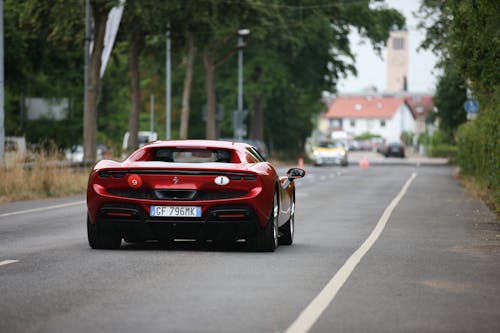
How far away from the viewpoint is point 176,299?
10367 millimetres

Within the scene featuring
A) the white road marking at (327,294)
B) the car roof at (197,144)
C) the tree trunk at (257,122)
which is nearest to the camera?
the white road marking at (327,294)

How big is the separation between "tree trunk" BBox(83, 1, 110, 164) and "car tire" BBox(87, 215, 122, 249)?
29698 mm

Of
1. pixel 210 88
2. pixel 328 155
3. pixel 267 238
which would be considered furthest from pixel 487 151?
pixel 328 155

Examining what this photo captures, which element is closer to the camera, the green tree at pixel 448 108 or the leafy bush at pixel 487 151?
the leafy bush at pixel 487 151

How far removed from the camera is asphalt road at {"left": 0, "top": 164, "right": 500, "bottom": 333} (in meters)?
9.23

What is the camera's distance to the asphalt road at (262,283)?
30.3 feet

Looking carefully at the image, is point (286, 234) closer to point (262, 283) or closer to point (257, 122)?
point (262, 283)

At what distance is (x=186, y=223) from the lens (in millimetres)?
14344

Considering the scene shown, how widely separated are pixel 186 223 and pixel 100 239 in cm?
119

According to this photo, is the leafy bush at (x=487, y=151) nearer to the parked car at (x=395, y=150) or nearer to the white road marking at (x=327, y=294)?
the white road marking at (x=327, y=294)

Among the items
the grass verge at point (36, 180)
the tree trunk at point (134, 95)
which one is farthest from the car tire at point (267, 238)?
the tree trunk at point (134, 95)

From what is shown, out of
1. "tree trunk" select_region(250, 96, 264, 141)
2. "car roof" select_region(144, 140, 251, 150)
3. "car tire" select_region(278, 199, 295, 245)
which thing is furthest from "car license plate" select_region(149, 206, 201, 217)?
"tree trunk" select_region(250, 96, 264, 141)

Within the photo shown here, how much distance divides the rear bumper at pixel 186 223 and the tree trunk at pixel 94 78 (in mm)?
30325

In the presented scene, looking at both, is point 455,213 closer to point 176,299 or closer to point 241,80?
point 176,299
